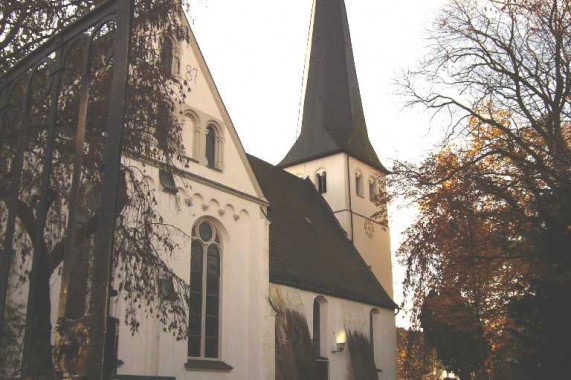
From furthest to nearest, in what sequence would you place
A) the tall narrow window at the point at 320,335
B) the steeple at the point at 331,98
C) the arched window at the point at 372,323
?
1. the steeple at the point at 331,98
2. the arched window at the point at 372,323
3. the tall narrow window at the point at 320,335

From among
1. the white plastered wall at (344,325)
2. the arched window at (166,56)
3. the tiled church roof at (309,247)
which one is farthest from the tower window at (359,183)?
the arched window at (166,56)

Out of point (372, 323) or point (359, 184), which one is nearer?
point (372, 323)

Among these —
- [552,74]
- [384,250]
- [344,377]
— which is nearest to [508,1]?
[552,74]

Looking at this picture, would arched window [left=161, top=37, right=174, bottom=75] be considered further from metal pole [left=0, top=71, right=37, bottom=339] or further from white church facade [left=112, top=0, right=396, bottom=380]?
metal pole [left=0, top=71, right=37, bottom=339]

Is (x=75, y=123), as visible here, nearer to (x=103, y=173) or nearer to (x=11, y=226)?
(x=11, y=226)

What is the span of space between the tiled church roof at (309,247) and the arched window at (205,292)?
288 cm

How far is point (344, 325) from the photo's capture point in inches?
930

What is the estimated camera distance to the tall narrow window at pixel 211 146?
18156mm

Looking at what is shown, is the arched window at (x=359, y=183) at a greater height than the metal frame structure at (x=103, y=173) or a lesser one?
greater

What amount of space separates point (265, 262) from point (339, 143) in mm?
13880

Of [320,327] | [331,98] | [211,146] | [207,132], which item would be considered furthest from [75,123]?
[331,98]

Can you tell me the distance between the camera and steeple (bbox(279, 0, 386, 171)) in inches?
1273

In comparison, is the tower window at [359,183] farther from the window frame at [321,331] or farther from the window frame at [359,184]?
the window frame at [321,331]

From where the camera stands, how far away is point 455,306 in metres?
18.9
